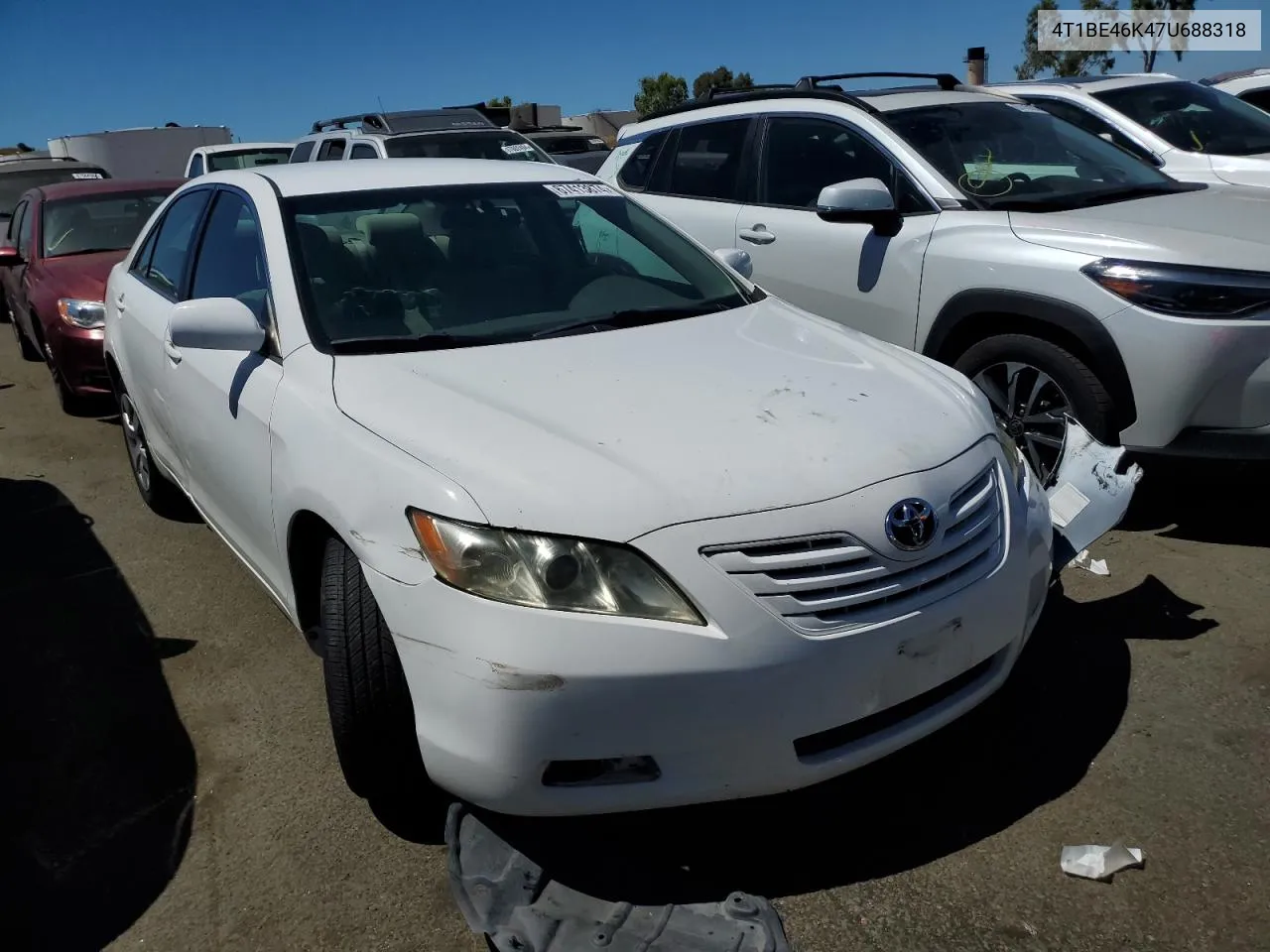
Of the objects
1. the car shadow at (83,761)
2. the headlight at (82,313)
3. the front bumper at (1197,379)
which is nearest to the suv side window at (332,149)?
the headlight at (82,313)

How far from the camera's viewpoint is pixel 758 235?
549 cm

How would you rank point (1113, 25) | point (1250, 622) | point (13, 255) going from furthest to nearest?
point (1113, 25) < point (13, 255) < point (1250, 622)

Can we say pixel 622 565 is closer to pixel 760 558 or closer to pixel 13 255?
pixel 760 558

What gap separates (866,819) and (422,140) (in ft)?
28.9

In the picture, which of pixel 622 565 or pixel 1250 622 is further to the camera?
pixel 1250 622

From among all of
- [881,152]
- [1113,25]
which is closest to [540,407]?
[881,152]

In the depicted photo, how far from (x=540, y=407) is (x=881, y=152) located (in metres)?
3.08

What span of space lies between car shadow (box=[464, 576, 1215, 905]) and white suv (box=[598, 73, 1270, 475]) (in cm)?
128

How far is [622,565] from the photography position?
224 cm

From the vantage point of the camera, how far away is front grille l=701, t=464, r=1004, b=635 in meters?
2.25

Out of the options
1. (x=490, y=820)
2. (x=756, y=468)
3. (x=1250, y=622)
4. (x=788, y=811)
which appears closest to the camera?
(x=756, y=468)

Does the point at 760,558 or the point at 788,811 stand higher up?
the point at 760,558

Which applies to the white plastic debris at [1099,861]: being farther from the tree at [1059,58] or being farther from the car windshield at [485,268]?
the tree at [1059,58]

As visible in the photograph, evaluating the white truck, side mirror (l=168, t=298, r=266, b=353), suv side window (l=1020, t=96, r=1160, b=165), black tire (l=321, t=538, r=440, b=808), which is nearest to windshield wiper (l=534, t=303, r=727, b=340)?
side mirror (l=168, t=298, r=266, b=353)
